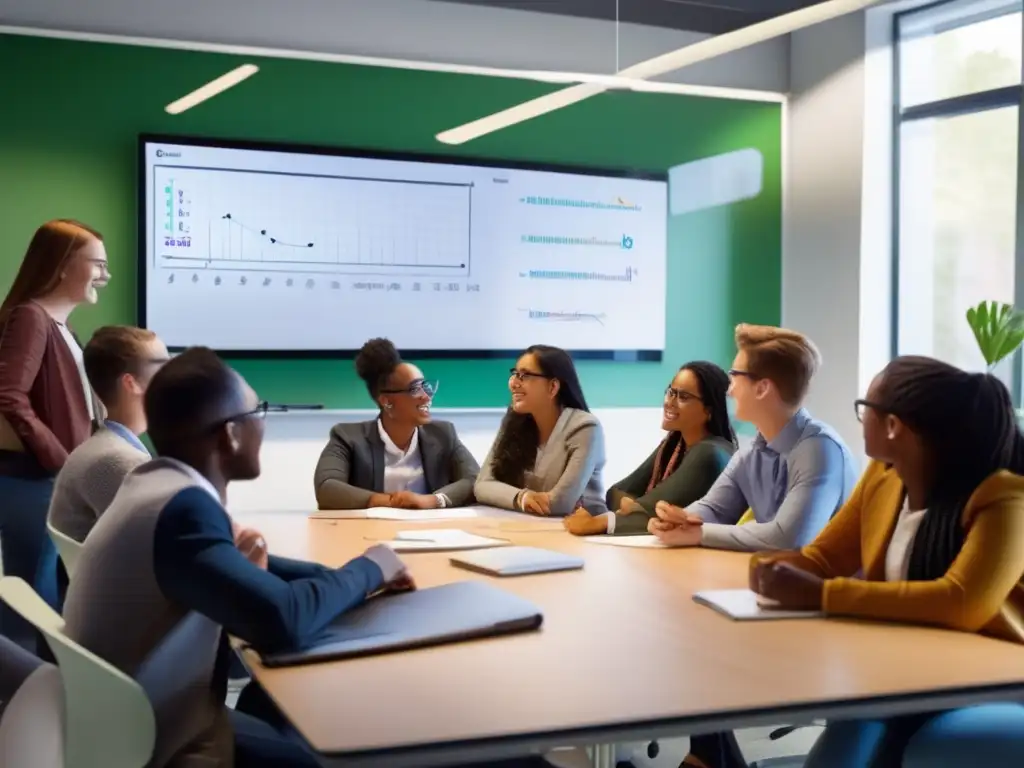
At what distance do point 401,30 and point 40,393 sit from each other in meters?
2.99

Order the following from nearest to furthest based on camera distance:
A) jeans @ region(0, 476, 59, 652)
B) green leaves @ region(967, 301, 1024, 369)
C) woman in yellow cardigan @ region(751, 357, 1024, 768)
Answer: woman in yellow cardigan @ region(751, 357, 1024, 768) < jeans @ region(0, 476, 59, 652) < green leaves @ region(967, 301, 1024, 369)

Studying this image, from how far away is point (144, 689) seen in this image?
1.88 metres

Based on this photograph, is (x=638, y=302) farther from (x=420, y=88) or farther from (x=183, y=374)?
(x=183, y=374)

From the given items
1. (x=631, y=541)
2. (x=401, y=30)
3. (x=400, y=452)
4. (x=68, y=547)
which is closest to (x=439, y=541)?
(x=631, y=541)

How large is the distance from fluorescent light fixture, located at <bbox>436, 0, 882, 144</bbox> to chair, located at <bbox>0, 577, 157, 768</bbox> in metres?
3.26

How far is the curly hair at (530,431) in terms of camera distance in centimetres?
437

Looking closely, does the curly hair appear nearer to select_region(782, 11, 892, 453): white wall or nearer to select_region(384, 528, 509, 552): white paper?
select_region(384, 528, 509, 552): white paper

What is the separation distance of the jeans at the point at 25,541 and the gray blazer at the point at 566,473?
4.85ft

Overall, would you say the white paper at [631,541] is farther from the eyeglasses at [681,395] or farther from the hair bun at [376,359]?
the hair bun at [376,359]

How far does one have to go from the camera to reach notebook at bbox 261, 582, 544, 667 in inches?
80.2

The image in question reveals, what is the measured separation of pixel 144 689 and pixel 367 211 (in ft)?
13.9

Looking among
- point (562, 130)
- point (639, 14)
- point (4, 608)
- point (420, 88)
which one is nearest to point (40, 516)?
point (4, 608)

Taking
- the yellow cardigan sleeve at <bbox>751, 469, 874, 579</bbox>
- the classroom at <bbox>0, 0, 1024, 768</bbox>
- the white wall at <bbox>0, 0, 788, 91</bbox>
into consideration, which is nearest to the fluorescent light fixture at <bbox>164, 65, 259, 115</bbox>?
the classroom at <bbox>0, 0, 1024, 768</bbox>

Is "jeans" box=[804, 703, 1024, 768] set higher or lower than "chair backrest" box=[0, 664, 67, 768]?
lower
